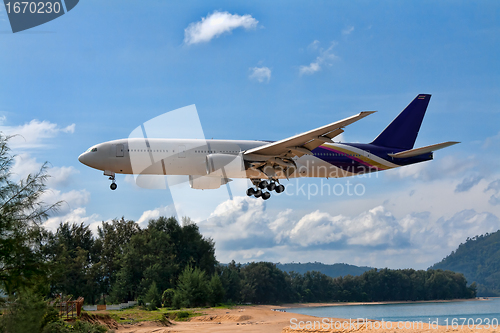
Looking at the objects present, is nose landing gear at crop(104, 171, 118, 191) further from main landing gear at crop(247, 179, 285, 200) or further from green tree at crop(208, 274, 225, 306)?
green tree at crop(208, 274, 225, 306)

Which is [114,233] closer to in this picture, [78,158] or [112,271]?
A: [112,271]

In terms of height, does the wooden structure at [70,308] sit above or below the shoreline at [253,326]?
above

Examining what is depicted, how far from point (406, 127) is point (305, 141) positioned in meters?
14.0

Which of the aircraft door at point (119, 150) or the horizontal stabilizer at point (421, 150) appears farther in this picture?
the aircraft door at point (119, 150)

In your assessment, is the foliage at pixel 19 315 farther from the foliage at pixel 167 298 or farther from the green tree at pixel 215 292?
the green tree at pixel 215 292

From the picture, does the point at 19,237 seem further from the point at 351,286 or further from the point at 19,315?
the point at 351,286

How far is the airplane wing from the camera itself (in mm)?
23992

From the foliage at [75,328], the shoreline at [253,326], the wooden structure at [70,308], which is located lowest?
the shoreline at [253,326]

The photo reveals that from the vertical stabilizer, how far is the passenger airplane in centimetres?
174

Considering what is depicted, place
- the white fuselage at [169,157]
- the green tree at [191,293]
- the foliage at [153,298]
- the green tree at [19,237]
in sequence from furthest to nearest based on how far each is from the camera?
the foliage at [153,298], the green tree at [191,293], the white fuselage at [169,157], the green tree at [19,237]

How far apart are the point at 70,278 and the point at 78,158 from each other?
3878 centimetres

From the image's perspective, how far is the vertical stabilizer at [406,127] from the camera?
36188 millimetres

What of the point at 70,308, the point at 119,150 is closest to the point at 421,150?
the point at 119,150

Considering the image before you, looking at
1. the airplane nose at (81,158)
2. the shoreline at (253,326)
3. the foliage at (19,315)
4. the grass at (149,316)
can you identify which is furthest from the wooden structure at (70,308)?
the foliage at (19,315)
